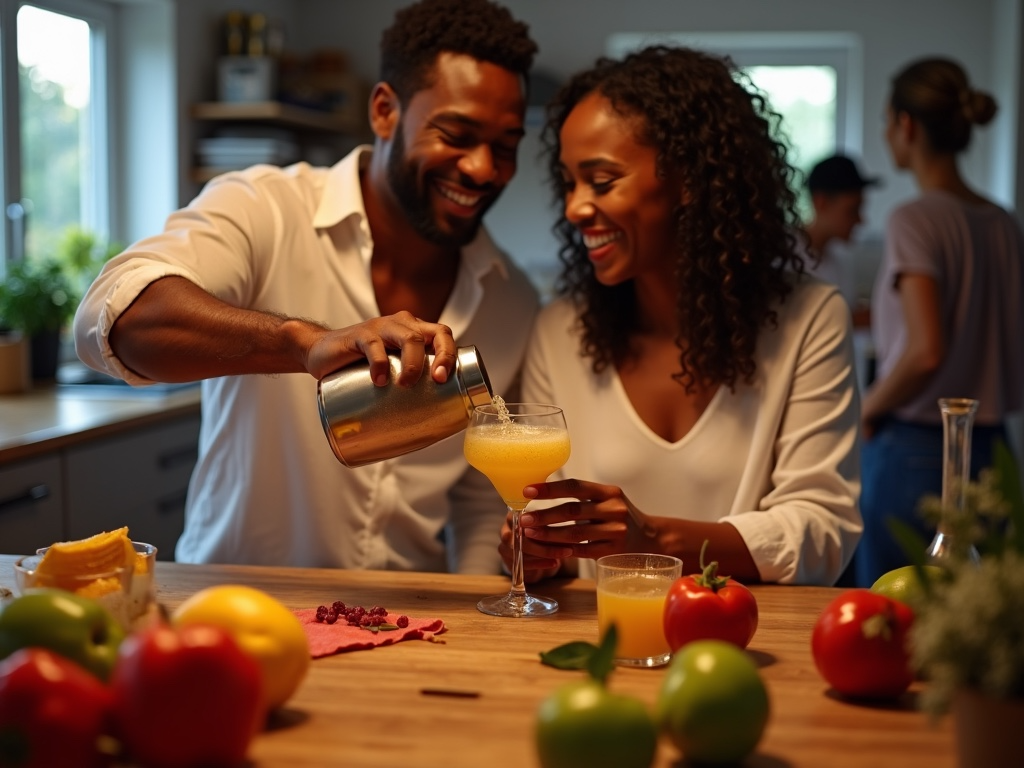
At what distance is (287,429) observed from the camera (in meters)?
2.11

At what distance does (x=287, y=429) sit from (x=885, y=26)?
4.73m

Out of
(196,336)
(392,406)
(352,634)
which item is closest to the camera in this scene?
(352,634)

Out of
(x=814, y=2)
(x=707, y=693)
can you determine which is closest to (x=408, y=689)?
(x=707, y=693)

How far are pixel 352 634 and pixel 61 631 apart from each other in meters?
0.42

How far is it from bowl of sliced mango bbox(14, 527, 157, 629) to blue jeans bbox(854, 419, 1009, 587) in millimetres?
2369

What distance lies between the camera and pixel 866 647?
111 centimetres

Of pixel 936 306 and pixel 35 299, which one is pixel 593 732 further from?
pixel 35 299

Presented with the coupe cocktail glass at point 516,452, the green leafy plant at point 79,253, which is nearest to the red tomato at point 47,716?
the coupe cocktail glass at point 516,452

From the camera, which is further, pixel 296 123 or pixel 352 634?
pixel 296 123

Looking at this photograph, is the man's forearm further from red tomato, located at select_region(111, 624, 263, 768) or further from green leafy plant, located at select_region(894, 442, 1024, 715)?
green leafy plant, located at select_region(894, 442, 1024, 715)

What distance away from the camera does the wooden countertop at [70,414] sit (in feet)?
8.75

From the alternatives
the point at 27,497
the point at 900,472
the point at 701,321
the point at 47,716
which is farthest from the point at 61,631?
the point at 900,472

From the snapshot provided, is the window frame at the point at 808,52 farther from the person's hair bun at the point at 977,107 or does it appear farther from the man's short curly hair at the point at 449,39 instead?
the man's short curly hair at the point at 449,39

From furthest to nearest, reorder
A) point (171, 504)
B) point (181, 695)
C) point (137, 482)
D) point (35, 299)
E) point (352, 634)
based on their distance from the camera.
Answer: point (35, 299) → point (171, 504) → point (137, 482) → point (352, 634) → point (181, 695)
